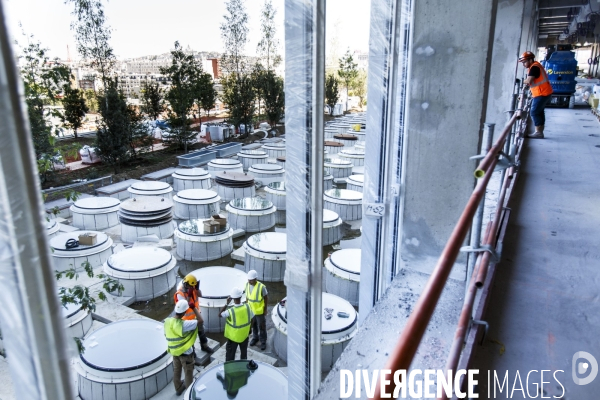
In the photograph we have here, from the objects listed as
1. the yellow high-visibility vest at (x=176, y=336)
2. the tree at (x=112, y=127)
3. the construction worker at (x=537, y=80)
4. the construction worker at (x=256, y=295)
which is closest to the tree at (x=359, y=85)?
the tree at (x=112, y=127)

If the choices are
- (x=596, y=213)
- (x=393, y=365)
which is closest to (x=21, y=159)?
(x=393, y=365)

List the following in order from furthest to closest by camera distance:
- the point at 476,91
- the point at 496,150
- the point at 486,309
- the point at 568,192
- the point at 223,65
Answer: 1. the point at 223,65
2. the point at 568,192
3. the point at 476,91
4. the point at 486,309
5. the point at 496,150

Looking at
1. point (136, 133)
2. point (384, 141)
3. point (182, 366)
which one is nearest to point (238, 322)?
point (182, 366)

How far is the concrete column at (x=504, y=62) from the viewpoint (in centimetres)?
818

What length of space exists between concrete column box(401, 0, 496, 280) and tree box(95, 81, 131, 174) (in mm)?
14904

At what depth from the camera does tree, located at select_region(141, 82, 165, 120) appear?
814 inches

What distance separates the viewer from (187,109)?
65.2 feet

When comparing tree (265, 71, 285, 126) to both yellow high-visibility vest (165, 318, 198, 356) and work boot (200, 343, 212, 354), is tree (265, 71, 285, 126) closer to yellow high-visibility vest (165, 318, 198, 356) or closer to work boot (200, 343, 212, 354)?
work boot (200, 343, 212, 354)

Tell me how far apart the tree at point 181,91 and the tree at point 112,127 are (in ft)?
9.70

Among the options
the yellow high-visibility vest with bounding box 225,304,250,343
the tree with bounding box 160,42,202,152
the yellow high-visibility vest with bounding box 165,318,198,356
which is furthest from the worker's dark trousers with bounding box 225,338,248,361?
the tree with bounding box 160,42,202,152

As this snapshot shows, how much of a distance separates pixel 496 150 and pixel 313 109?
1.23 meters

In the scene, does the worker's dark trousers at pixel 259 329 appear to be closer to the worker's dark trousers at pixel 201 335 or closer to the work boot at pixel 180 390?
the worker's dark trousers at pixel 201 335

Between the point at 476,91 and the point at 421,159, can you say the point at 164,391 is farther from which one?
the point at 476,91

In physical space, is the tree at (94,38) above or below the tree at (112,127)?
above
